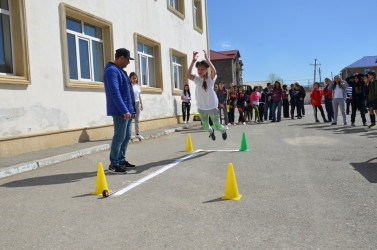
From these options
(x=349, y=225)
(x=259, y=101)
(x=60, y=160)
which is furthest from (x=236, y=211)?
(x=259, y=101)

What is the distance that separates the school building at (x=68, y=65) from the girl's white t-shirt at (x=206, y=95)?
13.7 ft

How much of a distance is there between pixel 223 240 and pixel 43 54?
7887 mm

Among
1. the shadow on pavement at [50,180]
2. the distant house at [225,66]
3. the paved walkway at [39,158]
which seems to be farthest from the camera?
the distant house at [225,66]

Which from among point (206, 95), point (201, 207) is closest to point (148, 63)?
point (206, 95)

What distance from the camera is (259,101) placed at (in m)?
18.1

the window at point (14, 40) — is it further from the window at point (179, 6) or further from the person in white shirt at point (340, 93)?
the window at point (179, 6)

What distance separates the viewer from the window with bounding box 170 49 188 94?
19309mm

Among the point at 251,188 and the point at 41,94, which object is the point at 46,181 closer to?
the point at 251,188

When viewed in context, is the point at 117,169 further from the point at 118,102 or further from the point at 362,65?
the point at 362,65

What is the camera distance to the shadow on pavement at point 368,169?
15.9ft

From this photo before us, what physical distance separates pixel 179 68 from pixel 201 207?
17.2 m

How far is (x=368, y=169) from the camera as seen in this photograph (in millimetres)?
5410

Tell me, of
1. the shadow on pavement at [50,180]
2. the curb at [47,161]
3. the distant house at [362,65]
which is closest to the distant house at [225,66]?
the distant house at [362,65]

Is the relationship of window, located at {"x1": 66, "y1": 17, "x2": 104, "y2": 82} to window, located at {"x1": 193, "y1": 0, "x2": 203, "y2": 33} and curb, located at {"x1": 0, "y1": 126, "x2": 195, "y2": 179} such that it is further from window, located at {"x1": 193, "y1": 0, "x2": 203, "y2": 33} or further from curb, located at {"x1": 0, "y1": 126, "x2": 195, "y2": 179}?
window, located at {"x1": 193, "y1": 0, "x2": 203, "y2": 33}
